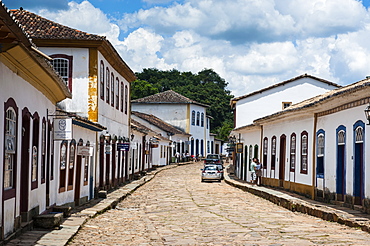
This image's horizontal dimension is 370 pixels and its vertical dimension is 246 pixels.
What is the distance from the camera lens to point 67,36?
69.2ft

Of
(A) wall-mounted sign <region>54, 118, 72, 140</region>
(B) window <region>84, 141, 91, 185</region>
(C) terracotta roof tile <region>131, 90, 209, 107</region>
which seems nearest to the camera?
(A) wall-mounted sign <region>54, 118, 72, 140</region>

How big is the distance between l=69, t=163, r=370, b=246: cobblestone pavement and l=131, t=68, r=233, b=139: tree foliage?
60340mm

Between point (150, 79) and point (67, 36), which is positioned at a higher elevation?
point (150, 79)

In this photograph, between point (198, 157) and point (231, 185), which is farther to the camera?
point (198, 157)

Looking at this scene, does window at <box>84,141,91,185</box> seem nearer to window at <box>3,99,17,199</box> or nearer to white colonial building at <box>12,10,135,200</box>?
white colonial building at <box>12,10,135,200</box>

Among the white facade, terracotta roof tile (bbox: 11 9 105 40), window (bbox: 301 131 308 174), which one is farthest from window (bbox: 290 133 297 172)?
the white facade

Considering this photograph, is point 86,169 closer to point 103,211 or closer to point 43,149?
point 103,211

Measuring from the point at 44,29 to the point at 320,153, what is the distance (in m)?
11.0

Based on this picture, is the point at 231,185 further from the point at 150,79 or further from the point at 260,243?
the point at 150,79

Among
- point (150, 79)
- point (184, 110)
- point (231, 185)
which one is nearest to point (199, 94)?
point (150, 79)

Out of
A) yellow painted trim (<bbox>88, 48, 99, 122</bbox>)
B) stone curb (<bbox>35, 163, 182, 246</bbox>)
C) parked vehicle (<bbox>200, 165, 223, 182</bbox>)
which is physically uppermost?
yellow painted trim (<bbox>88, 48, 99, 122</bbox>)

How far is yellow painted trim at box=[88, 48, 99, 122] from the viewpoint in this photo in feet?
70.5

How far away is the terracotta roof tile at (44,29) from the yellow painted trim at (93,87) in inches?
Answer: 27.3

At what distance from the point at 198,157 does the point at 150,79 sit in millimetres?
28400
